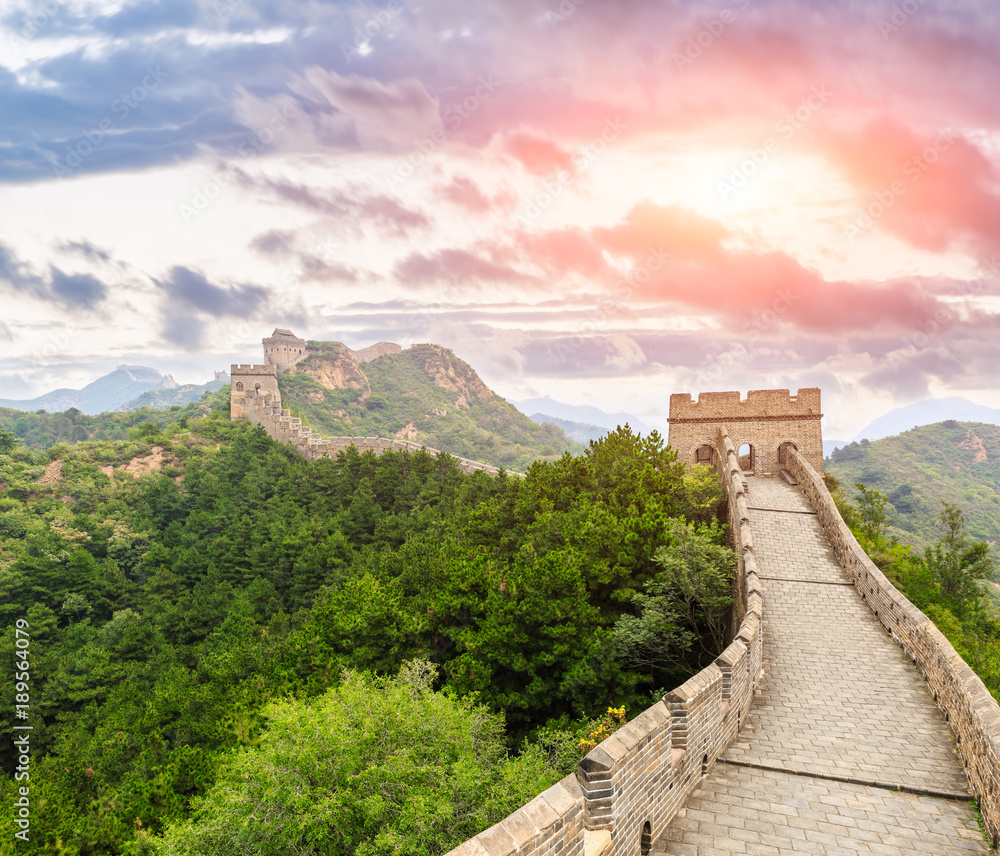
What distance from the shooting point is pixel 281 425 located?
161ft

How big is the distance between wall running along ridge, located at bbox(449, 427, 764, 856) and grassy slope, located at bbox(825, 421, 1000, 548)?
2008 inches

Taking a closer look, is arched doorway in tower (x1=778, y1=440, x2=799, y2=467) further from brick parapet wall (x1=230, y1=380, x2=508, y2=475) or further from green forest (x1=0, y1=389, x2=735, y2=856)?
brick parapet wall (x1=230, y1=380, x2=508, y2=475)

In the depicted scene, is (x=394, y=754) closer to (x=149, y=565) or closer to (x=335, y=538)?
(x=335, y=538)

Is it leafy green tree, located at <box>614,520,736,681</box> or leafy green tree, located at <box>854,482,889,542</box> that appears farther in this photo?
A: leafy green tree, located at <box>854,482,889,542</box>

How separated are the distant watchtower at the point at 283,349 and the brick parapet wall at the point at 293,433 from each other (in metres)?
29.9

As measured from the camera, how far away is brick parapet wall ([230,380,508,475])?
4425 centimetres

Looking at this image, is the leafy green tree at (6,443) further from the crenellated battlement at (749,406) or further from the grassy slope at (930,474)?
the grassy slope at (930,474)

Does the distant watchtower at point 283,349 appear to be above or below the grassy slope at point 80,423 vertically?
above

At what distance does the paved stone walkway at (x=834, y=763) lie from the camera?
5.71 m

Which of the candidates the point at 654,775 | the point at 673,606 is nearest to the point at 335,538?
the point at 673,606

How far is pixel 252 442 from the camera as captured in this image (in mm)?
48906

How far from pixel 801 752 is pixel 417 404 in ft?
299

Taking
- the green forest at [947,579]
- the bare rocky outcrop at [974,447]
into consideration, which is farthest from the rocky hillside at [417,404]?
the bare rocky outcrop at [974,447]

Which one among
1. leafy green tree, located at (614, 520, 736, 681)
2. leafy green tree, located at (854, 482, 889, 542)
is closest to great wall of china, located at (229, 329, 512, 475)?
leafy green tree, located at (854, 482, 889, 542)
